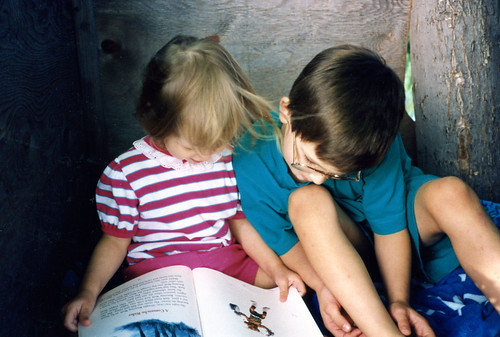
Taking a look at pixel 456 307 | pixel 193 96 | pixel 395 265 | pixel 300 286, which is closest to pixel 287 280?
pixel 300 286

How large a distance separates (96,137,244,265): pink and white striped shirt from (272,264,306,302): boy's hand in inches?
6.9

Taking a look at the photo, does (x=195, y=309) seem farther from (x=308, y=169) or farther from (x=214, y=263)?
(x=308, y=169)

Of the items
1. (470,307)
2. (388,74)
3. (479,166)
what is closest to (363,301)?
(470,307)

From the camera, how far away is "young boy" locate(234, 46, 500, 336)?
1007 millimetres

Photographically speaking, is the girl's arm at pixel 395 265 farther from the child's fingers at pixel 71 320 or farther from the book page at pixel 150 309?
the child's fingers at pixel 71 320

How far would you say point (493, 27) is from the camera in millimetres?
1513

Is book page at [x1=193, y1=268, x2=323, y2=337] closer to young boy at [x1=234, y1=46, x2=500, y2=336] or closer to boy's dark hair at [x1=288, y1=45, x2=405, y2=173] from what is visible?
young boy at [x1=234, y1=46, x2=500, y2=336]

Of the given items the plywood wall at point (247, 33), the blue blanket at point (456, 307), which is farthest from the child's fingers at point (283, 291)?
the plywood wall at point (247, 33)

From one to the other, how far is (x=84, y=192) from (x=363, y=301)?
2.62 feet

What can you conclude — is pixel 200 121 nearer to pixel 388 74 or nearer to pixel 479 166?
pixel 388 74

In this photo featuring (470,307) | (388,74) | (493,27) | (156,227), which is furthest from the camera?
(493,27)

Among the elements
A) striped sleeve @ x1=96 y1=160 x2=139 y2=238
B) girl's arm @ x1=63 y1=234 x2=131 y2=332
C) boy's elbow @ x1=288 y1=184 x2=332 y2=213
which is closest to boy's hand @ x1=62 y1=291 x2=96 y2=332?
girl's arm @ x1=63 y1=234 x2=131 y2=332

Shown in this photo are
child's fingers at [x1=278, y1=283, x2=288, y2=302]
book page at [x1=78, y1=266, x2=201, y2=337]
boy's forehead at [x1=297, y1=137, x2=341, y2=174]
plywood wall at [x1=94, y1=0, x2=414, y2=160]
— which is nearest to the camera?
book page at [x1=78, y1=266, x2=201, y2=337]

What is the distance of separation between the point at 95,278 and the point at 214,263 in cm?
30
